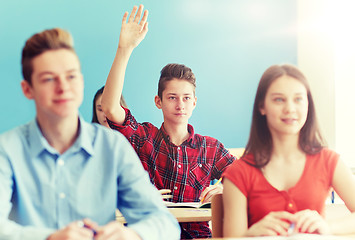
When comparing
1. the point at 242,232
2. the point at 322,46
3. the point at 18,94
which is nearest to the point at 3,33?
the point at 18,94

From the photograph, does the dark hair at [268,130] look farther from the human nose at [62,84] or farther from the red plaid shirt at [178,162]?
the red plaid shirt at [178,162]

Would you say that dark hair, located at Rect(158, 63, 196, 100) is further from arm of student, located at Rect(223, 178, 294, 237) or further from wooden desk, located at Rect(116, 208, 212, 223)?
arm of student, located at Rect(223, 178, 294, 237)

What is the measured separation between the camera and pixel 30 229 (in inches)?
37.2

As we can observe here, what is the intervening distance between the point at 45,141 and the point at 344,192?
0.78 meters

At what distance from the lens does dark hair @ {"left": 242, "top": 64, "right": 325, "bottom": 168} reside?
4.01ft


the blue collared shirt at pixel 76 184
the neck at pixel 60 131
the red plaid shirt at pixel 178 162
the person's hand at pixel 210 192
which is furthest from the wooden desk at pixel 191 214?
the neck at pixel 60 131

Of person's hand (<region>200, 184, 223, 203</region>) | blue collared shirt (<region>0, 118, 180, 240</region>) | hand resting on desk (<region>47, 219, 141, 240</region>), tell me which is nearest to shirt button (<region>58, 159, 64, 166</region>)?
blue collared shirt (<region>0, 118, 180, 240</region>)

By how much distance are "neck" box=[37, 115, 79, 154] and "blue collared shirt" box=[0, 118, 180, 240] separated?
17 mm

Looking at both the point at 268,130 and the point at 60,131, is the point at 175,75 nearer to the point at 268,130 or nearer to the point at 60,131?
the point at 268,130

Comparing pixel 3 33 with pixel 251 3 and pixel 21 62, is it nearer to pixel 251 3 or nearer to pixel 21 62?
pixel 251 3

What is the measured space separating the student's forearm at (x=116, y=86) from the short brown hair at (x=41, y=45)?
48cm

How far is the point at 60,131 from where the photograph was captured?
103 centimetres

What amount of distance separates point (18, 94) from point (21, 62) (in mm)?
2238

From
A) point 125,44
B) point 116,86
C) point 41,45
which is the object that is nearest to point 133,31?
point 125,44
